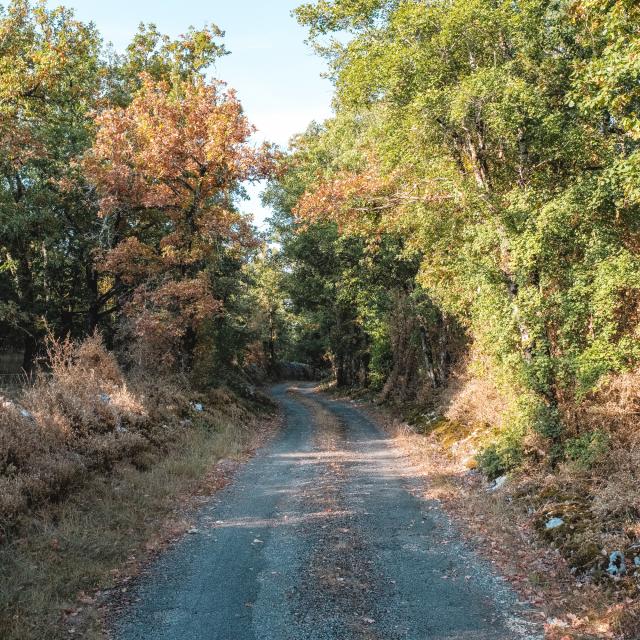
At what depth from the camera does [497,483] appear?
11156mm

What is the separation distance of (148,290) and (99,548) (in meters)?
13.9

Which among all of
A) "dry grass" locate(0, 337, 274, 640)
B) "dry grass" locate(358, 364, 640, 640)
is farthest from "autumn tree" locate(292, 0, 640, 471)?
"dry grass" locate(0, 337, 274, 640)

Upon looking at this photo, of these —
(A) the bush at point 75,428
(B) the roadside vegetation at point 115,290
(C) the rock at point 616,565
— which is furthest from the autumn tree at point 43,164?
(C) the rock at point 616,565

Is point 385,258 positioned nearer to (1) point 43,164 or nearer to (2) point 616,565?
(1) point 43,164

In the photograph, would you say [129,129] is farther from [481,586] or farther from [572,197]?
[481,586]

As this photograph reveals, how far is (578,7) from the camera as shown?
8219 millimetres

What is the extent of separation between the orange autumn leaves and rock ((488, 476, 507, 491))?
1233 centimetres

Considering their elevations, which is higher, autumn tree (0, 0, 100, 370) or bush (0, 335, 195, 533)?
autumn tree (0, 0, 100, 370)

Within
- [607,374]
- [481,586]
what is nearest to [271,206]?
[607,374]

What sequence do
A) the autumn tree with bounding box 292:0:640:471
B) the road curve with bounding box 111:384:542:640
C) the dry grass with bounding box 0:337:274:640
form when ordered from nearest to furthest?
the road curve with bounding box 111:384:542:640, the dry grass with bounding box 0:337:274:640, the autumn tree with bounding box 292:0:640:471

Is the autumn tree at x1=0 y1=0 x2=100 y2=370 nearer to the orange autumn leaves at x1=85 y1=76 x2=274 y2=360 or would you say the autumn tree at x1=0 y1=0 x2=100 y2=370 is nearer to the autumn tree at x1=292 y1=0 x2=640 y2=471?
the orange autumn leaves at x1=85 y1=76 x2=274 y2=360

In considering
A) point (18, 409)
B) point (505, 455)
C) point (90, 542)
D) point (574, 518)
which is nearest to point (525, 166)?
point (505, 455)

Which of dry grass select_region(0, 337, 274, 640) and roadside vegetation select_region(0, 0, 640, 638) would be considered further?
roadside vegetation select_region(0, 0, 640, 638)

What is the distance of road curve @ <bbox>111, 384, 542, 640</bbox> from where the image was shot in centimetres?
576
